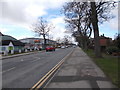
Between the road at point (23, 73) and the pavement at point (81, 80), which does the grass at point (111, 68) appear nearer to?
the pavement at point (81, 80)

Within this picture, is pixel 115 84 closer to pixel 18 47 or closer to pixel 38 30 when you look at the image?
pixel 18 47

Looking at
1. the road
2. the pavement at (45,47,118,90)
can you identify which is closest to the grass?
the pavement at (45,47,118,90)

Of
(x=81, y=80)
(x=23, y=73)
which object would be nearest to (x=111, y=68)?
(x=81, y=80)

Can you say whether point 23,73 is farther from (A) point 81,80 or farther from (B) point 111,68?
(B) point 111,68

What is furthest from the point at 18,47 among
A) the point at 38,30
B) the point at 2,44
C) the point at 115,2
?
the point at 115,2

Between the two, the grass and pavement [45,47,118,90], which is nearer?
pavement [45,47,118,90]

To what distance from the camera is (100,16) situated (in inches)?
925

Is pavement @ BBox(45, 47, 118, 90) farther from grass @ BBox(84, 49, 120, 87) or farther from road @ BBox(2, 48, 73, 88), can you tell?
road @ BBox(2, 48, 73, 88)

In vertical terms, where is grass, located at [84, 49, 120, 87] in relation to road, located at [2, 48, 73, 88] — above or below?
above

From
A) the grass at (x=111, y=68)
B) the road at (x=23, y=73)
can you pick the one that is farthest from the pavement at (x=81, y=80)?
the road at (x=23, y=73)

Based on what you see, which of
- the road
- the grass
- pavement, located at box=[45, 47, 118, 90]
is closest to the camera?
pavement, located at box=[45, 47, 118, 90]

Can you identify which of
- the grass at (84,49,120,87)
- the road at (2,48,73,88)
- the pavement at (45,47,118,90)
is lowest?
the road at (2,48,73,88)

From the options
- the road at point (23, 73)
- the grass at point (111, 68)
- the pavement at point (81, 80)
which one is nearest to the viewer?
the pavement at point (81, 80)

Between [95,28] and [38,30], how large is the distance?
5484 centimetres
